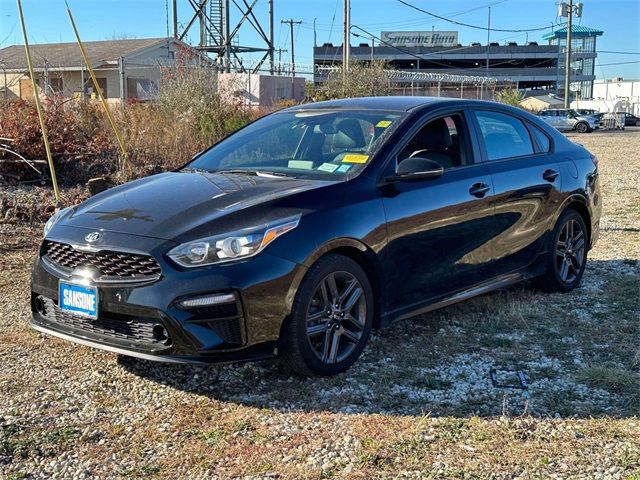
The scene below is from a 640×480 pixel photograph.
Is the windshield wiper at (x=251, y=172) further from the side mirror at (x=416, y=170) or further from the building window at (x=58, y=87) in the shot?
the building window at (x=58, y=87)

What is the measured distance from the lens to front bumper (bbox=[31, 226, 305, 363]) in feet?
12.1

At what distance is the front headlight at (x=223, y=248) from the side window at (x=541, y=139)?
10.2 feet

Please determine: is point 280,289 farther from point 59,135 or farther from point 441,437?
point 59,135

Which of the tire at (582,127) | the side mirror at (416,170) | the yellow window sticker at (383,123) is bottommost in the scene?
the tire at (582,127)

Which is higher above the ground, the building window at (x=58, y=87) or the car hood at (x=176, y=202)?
the building window at (x=58, y=87)

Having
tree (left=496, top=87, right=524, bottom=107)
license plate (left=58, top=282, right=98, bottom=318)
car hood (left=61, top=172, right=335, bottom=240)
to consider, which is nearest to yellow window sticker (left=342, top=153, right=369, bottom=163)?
car hood (left=61, top=172, right=335, bottom=240)

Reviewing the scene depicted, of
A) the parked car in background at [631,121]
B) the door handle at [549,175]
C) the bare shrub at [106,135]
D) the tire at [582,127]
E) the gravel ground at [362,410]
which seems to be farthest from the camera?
the parked car in background at [631,121]

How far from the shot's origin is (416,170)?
4.53 metres

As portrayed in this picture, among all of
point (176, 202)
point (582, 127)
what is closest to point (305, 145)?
point (176, 202)

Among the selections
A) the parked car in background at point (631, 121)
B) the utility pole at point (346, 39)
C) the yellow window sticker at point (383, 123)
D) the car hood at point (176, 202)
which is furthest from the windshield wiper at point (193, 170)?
the parked car in background at point (631, 121)

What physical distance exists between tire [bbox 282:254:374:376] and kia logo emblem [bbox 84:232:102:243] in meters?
1.13

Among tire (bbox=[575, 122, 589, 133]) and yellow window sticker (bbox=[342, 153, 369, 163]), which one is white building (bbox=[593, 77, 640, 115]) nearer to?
tire (bbox=[575, 122, 589, 133])

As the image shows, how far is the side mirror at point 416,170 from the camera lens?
452cm

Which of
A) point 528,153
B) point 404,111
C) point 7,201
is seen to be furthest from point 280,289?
point 7,201
